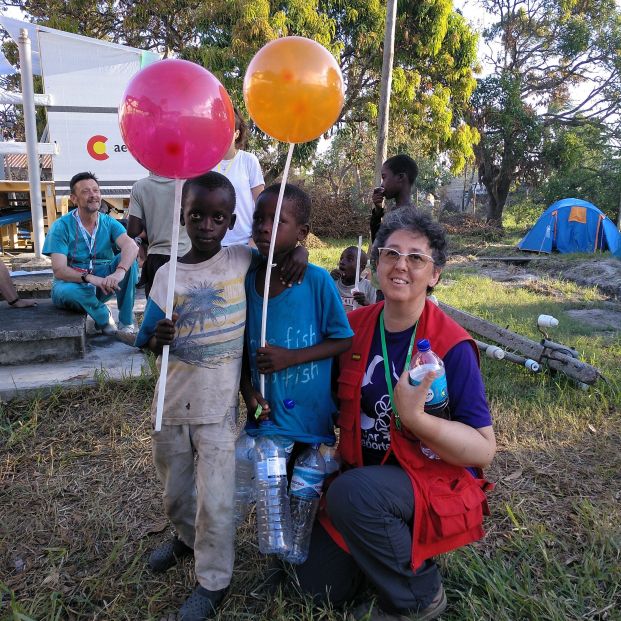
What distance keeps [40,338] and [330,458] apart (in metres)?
2.68

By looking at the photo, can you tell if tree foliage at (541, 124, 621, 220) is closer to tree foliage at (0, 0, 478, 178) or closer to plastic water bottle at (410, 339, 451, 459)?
tree foliage at (0, 0, 478, 178)

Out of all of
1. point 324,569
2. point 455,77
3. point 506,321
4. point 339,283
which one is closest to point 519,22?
point 455,77

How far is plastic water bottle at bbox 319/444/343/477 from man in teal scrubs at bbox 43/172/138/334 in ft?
8.91

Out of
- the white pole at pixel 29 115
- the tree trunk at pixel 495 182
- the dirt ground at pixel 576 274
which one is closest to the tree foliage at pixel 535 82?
the tree trunk at pixel 495 182

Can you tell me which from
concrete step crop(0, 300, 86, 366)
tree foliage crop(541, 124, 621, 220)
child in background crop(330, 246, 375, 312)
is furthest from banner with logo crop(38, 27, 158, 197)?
tree foliage crop(541, 124, 621, 220)

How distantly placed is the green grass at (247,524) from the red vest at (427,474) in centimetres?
27

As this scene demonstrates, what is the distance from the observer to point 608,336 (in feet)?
18.3

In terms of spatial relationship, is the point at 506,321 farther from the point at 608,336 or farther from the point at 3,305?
the point at 3,305

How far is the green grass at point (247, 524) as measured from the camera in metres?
1.93

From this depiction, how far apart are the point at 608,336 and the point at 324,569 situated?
4815 mm

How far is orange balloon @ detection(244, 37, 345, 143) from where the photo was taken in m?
1.79

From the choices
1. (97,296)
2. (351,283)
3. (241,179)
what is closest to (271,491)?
→ (241,179)

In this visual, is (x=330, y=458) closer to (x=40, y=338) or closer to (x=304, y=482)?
(x=304, y=482)

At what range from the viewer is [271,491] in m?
1.92
